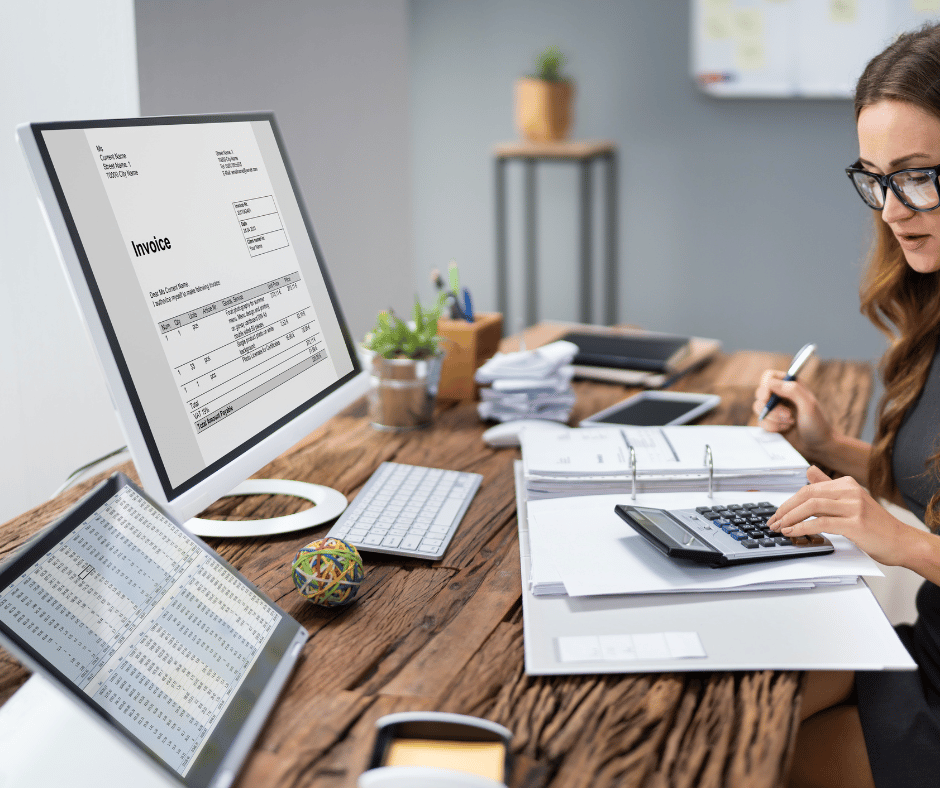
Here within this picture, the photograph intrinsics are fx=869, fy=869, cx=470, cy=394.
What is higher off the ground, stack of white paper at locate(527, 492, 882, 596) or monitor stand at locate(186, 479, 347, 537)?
stack of white paper at locate(527, 492, 882, 596)

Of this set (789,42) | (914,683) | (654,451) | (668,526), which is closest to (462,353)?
(654,451)

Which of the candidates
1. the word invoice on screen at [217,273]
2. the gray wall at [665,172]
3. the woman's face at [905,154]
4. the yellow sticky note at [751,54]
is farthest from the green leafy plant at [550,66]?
the word invoice on screen at [217,273]

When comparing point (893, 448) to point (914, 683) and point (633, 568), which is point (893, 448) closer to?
point (914, 683)

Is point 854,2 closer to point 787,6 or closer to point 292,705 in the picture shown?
point 787,6

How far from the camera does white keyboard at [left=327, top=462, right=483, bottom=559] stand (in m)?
0.94

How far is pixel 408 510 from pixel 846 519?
1.56 ft

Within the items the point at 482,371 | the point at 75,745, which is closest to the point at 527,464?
the point at 482,371

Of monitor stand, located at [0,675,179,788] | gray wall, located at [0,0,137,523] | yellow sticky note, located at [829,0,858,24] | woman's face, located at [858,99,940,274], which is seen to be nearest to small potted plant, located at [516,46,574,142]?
yellow sticky note, located at [829,0,858,24]

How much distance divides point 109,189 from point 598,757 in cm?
64

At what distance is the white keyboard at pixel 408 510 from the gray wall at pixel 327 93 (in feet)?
3.10

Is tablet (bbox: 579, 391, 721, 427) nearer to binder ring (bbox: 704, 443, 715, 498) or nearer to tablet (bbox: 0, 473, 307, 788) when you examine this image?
binder ring (bbox: 704, 443, 715, 498)

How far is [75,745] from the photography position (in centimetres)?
63

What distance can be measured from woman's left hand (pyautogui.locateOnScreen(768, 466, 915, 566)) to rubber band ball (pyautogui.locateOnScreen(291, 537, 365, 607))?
0.42 metres

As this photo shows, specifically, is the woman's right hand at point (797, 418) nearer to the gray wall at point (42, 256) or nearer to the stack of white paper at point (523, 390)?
the stack of white paper at point (523, 390)
